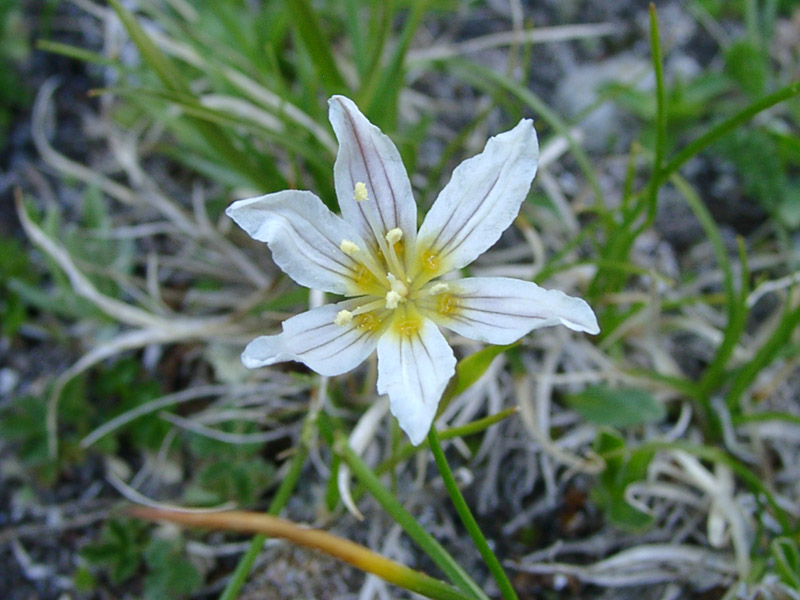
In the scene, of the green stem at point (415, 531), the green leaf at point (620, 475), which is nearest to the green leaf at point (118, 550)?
the green stem at point (415, 531)

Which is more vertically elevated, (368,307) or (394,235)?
(394,235)

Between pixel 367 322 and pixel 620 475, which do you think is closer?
pixel 367 322

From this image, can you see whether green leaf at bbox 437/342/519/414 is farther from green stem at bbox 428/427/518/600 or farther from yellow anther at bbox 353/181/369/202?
yellow anther at bbox 353/181/369/202

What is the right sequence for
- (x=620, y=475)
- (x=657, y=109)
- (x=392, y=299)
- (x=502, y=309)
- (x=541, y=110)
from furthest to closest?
(x=541, y=110) → (x=620, y=475) → (x=657, y=109) → (x=392, y=299) → (x=502, y=309)

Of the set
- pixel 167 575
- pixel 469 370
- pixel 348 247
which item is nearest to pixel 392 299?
pixel 348 247

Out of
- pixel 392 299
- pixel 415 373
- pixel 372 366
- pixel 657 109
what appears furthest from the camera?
pixel 372 366

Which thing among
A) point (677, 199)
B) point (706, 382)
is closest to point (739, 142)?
point (677, 199)

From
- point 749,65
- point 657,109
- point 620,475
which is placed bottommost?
point 620,475

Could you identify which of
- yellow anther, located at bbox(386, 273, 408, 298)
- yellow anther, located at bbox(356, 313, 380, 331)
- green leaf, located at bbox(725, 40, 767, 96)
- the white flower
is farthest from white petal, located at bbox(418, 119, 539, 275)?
green leaf, located at bbox(725, 40, 767, 96)

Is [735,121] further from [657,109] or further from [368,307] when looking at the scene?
[368,307]
